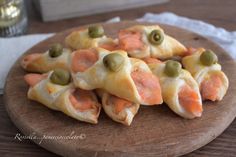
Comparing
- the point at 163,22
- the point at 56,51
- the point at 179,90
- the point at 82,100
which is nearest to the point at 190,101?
the point at 179,90

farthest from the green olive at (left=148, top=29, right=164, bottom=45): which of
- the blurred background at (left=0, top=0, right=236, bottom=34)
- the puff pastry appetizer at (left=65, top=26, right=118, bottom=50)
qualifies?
the blurred background at (left=0, top=0, right=236, bottom=34)

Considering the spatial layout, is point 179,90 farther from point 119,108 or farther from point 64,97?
point 64,97

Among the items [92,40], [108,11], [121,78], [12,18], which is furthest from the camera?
[108,11]

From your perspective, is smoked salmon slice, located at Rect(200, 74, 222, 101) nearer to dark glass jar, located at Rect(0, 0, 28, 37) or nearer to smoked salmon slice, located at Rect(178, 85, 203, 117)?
smoked salmon slice, located at Rect(178, 85, 203, 117)

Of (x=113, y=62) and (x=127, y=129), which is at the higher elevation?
(x=113, y=62)

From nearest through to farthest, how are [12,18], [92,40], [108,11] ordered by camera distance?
[92,40]
[12,18]
[108,11]

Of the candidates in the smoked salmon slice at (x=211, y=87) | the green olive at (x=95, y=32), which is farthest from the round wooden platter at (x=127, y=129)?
the green olive at (x=95, y=32)
